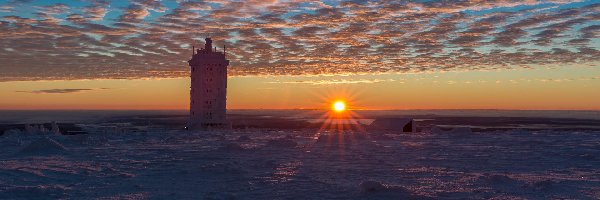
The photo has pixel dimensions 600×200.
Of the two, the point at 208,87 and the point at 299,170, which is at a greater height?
the point at 208,87

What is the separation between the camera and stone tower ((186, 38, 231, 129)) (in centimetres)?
3950

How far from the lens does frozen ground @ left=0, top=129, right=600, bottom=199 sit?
12.0 meters

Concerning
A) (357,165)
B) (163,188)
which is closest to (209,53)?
(357,165)

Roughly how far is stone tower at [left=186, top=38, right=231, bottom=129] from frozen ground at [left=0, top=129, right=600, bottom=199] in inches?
623

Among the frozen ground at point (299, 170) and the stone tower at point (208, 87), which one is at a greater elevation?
the stone tower at point (208, 87)

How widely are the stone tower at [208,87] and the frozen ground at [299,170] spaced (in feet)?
51.9

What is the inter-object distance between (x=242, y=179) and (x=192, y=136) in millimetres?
15031

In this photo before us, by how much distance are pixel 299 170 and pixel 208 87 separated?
82.7 ft

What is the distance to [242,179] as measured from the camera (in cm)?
1388

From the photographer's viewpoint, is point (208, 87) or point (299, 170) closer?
point (299, 170)

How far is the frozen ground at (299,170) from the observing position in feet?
39.3

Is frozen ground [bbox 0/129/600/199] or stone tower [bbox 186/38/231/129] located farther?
stone tower [bbox 186/38/231/129]

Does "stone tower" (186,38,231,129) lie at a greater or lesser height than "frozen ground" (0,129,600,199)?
greater

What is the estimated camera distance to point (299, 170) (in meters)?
15.5
